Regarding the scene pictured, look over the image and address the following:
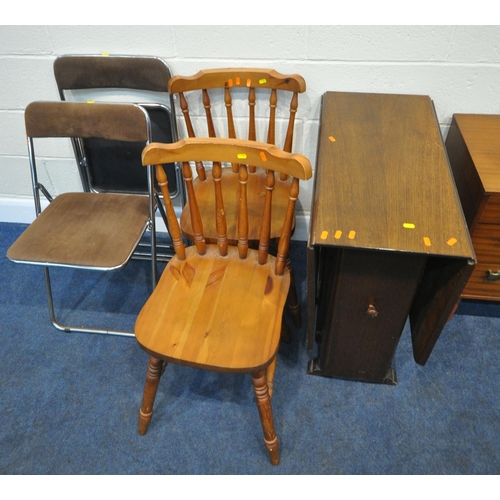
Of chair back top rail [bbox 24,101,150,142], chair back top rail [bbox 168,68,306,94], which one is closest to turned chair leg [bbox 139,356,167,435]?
chair back top rail [bbox 24,101,150,142]

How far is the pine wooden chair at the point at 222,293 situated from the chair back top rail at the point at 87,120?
1.12 ft

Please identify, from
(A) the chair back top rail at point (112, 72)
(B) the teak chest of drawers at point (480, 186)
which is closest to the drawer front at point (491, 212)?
(B) the teak chest of drawers at point (480, 186)

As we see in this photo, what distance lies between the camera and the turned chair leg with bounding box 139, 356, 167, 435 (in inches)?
49.9

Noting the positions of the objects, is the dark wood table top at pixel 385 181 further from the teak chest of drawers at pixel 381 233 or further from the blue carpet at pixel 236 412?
the blue carpet at pixel 236 412

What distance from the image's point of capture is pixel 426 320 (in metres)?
1.27

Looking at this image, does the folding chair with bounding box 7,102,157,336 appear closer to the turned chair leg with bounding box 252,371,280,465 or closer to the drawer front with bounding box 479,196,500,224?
the turned chair leg with bounding box 252,371,280,465

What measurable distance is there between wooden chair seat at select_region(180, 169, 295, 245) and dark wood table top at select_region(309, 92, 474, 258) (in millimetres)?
258

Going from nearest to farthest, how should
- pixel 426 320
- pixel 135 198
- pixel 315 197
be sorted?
pixel 315 197
pixel 426 320
pixel 135 198

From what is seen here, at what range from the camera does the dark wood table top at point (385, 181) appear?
101cm
